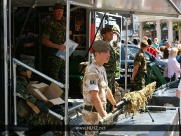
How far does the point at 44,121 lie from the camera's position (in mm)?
4047

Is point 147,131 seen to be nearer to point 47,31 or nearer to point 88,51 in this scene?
point 47,31

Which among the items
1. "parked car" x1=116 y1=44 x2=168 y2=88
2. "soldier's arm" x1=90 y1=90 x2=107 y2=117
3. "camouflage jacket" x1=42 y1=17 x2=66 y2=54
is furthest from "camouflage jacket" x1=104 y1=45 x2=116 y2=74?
"parked car" x1=116 y1=44 x2=168 y2=88

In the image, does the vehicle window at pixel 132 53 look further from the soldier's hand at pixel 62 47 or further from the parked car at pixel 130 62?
the soldier's hand at pixel 62 47

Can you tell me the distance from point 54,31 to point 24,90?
4.68 ft

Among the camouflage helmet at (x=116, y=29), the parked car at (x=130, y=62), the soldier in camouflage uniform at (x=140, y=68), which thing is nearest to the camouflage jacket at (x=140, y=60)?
the soldier in camouflage uniform at (x=140, y=68)

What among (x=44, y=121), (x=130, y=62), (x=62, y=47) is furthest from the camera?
(x=130, y=62)

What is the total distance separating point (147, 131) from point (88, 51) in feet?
9.26

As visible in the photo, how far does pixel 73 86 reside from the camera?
6.81m

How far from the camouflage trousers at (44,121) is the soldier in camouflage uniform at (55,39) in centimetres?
126

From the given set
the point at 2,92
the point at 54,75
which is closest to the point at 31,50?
the point at 54,75

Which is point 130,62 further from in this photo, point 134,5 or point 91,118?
point 91,118

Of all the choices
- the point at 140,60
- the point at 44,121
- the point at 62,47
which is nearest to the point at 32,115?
the point at 44,121

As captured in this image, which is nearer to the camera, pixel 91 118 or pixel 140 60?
pixel 91 118

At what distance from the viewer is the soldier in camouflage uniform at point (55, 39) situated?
5.03 meters
